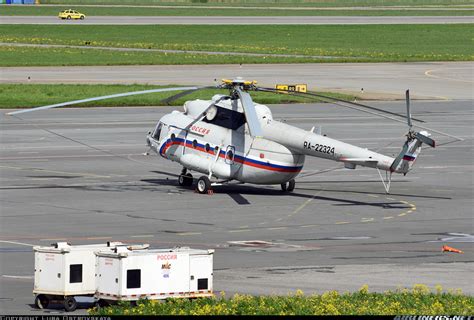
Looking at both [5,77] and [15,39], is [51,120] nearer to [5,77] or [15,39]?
[5,77]

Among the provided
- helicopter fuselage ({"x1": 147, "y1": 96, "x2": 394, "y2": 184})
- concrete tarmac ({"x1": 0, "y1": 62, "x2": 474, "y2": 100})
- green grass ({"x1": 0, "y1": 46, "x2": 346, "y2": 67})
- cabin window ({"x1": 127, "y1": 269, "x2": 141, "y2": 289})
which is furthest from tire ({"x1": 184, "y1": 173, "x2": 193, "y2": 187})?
green grass ({"x1": 0, "y1": 46, "x2": 346, "y2": 67})

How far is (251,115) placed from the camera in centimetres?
4956

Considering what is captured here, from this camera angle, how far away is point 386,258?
1540 inches

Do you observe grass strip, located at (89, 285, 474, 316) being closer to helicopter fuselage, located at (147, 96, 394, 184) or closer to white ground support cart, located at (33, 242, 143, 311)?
white ground support cart, located at (33, 242, 143, 311)

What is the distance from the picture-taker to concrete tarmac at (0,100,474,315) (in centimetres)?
3612

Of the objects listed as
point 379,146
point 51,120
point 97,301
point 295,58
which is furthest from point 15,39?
point 97,301

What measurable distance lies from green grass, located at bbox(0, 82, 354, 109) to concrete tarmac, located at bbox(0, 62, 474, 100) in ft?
21.9

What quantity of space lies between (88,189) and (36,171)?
656 cm

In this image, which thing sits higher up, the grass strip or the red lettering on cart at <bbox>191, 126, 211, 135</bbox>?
the red lettering on cart at <bbox>191, 126, 211, 135</bbox>

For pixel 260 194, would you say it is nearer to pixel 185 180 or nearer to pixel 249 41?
pixel 185 180

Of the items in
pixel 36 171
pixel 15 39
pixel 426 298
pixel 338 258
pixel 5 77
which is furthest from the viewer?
pixel 15 39

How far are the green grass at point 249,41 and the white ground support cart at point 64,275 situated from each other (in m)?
97.3

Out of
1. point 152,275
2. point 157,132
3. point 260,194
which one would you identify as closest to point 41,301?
point 152,275

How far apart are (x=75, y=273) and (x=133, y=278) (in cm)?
191
